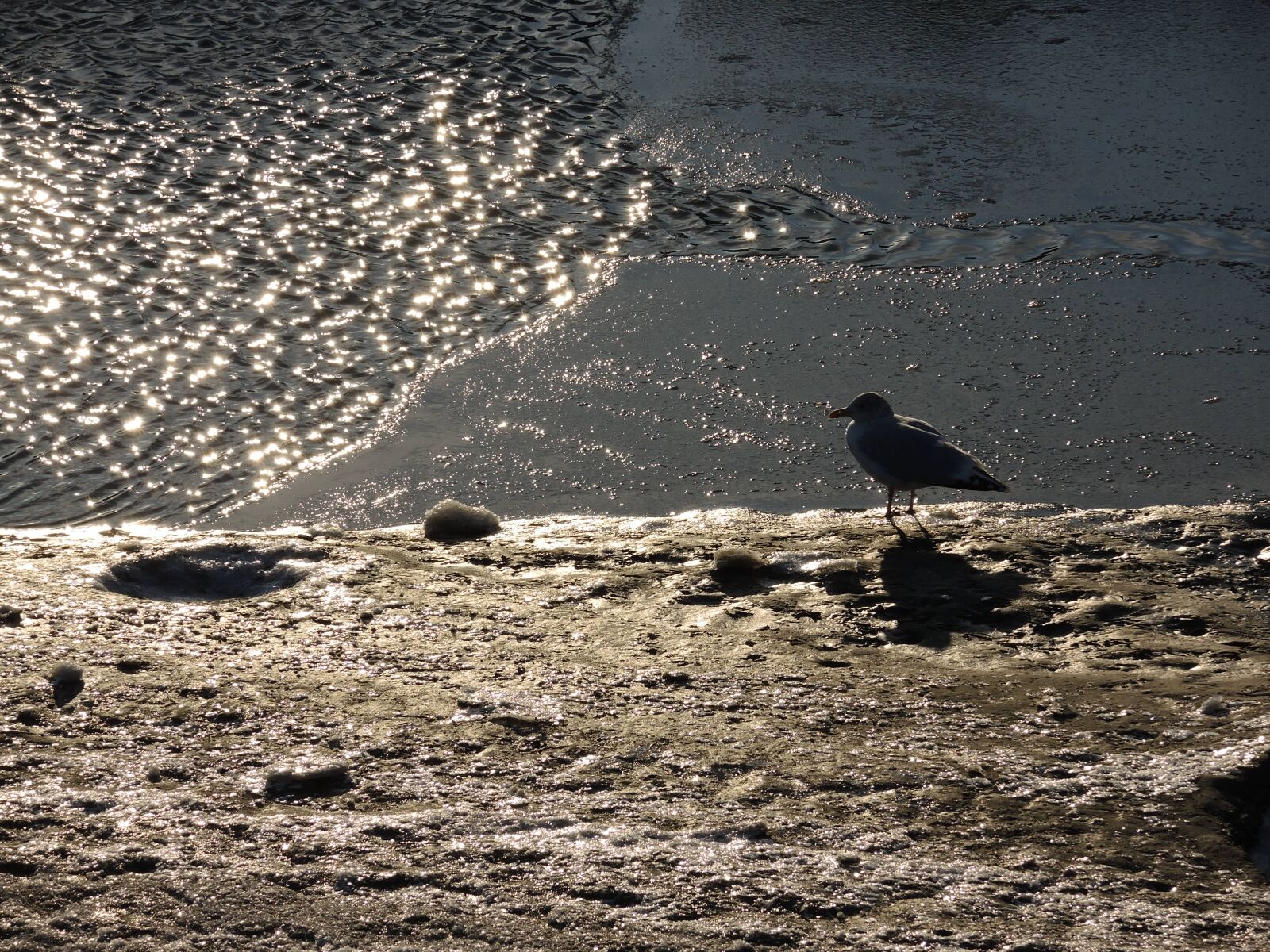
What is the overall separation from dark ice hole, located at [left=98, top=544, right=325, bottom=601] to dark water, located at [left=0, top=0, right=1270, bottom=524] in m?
0.74

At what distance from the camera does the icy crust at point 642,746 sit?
2154 mm

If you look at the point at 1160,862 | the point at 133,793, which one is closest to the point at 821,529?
the point at 1160,862

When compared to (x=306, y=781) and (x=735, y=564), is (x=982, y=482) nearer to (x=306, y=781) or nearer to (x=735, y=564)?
(x=735, y=564)

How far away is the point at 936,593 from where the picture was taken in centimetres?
362

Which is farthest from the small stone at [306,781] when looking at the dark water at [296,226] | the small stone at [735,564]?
the dark water at [296,226]

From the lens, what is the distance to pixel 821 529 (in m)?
4.14

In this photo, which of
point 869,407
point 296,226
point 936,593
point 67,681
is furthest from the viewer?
point 296,226

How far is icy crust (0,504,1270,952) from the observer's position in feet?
7.07

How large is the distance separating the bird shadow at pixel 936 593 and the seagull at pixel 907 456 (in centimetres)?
22

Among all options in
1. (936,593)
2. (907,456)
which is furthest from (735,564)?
(907,456)

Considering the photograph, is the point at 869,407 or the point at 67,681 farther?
the point at 869,407

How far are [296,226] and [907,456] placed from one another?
353 centimetres

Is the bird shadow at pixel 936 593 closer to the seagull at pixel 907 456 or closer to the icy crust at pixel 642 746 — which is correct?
the icy crust at pixel 642 746

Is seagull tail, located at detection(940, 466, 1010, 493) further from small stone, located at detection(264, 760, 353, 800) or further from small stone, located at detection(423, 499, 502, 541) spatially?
small stone, located at detection(264, 760, 353, 800)
